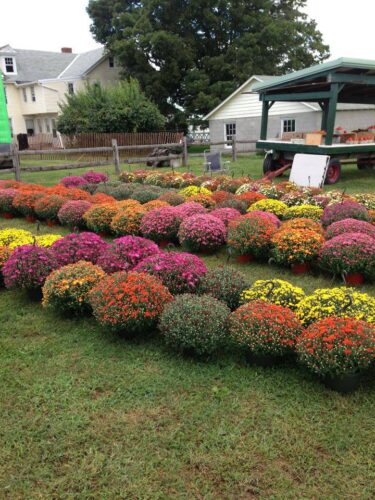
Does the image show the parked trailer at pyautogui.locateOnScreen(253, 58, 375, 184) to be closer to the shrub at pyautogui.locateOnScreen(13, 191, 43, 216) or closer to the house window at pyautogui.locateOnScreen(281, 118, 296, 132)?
the house window at pyautogui.locateOnScreen(281, 118, 296, 132)

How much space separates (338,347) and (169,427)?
1.42 metres

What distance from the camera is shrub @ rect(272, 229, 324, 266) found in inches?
225

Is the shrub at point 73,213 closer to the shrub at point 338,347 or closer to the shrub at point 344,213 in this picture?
the shrub at point 344,213

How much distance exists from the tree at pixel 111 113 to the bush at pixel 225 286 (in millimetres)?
22947

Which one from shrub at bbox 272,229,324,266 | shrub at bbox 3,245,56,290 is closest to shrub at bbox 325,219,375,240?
shrub at bbox 272,229,324,266

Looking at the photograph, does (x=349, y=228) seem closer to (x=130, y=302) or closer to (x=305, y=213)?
(x=305, y=213)

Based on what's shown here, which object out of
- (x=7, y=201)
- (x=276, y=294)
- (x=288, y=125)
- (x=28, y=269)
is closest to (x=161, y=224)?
(x=28, y=269)

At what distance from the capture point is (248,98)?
24.4 m

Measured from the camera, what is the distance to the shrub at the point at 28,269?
5195mm

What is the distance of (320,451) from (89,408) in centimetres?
174

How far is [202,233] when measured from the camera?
6684mm

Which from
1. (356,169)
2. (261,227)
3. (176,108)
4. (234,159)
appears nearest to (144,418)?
(261,227)

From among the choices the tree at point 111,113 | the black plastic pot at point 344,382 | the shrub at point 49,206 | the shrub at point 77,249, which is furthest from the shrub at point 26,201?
the tree at point 111,113

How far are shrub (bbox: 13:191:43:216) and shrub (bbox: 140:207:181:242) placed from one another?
351 cm
